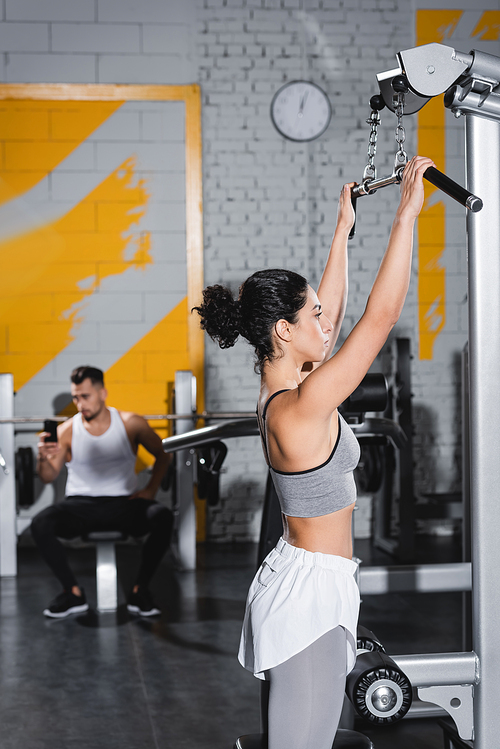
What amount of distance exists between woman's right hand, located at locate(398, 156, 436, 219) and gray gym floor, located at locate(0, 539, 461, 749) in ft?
5.91

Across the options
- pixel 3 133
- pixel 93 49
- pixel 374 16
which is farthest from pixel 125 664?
pixel 374 16

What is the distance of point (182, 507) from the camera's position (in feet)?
14.7

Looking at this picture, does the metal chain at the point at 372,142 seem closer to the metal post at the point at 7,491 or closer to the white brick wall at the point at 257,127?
the metal post at the point at 7,491

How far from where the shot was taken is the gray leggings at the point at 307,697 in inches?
51.9

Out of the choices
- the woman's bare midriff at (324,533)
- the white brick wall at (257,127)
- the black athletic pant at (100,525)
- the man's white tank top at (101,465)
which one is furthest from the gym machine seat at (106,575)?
the woman's bare midriff at (324,533)

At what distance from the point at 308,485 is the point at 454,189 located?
570 millimetres

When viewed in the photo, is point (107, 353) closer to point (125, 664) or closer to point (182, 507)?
point (182, 507)

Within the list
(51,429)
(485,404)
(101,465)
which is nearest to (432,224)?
(101,465)

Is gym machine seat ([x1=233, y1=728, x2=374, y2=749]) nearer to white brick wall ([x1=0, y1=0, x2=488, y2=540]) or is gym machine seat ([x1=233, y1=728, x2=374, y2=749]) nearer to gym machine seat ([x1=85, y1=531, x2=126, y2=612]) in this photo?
gym machine seat ([x1=85, y1=531, x2=126, y2=612])

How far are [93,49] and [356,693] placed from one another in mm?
4610

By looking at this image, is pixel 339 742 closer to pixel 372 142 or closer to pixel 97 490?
pixel 372 142

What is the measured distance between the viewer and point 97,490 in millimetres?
4016

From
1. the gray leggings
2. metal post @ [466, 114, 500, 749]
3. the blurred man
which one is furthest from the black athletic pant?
the gray leggings

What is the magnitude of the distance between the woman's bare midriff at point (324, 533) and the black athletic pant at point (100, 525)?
2.52m
